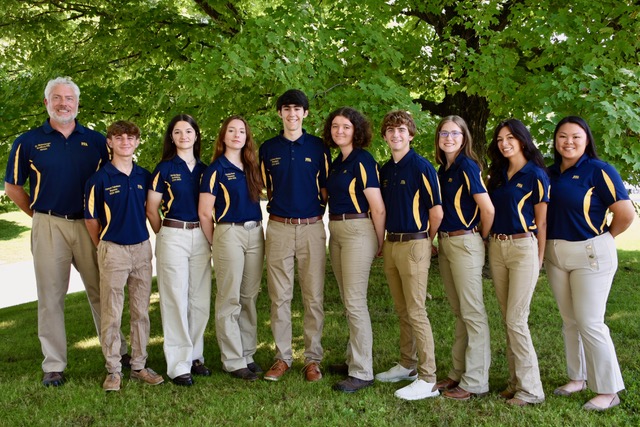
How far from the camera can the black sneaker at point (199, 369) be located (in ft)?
16.4

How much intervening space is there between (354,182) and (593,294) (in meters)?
1.94

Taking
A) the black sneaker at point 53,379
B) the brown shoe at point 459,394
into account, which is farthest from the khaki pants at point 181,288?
the brown shoe at point 459,394

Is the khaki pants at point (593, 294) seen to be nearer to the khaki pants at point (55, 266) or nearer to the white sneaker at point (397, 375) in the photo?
the white sneaker at point (397, 375)

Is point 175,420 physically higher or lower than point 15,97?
lower

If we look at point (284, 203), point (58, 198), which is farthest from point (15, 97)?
point (284, 203)

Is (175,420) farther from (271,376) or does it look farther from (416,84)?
(416,84)

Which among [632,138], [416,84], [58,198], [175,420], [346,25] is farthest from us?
[416,84]

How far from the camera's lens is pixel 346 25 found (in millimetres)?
6867

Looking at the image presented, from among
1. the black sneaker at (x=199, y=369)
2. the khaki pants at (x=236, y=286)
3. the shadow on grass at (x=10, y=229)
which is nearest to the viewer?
the khaki pants at (x=236, y=286)

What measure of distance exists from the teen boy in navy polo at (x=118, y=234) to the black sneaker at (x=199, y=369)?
0.38m

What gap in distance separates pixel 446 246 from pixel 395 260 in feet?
1.33

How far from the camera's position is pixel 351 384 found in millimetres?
4594

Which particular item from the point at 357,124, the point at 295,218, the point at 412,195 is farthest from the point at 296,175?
the point at 412,195

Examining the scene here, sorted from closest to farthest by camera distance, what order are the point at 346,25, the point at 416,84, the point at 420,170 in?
1. the point at 420,170
2. the point at 346,25
3. the point at 416,84
